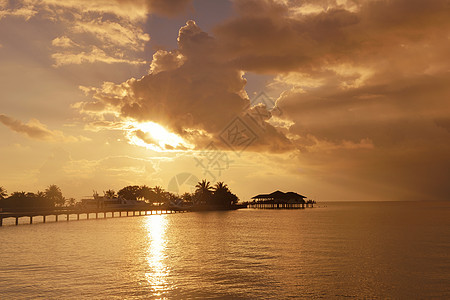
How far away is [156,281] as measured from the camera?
27078 millimetres

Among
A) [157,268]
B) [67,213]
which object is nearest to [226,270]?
[157,268]

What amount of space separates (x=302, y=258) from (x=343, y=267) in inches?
206

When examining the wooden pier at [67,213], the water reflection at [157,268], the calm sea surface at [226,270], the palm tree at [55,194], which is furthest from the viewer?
the palm tree at [55,194]

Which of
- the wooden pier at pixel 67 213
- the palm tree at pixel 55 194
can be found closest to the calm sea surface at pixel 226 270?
the wooden pier at pixel 67 213

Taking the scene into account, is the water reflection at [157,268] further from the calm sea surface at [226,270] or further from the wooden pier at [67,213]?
the wooden pier at [67,213]

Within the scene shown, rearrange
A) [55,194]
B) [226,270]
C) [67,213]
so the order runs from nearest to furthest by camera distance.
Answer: [226,270]
[67,213]
[55,194]

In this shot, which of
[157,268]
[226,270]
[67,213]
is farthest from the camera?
[67,213]

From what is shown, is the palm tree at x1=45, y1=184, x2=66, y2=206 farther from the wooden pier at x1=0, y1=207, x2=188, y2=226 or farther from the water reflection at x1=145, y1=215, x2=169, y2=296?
the water reflection at x1=145, y1=215, x2=169, y2=296

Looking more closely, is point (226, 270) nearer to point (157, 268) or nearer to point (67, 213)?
point (157, 268)

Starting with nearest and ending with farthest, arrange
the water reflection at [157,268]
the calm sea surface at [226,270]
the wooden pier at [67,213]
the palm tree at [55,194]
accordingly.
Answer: the calm sea surface at [226,270] → the water reflection at [157,268] → the wooden pier at [67,213] → the palm tree at [55,194]

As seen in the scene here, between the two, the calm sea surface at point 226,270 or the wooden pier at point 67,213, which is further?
the wooden pier at point 67,213

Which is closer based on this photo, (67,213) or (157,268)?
(157,268)

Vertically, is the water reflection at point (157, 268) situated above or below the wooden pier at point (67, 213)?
below

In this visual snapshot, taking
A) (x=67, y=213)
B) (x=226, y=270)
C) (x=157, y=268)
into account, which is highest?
(x=67, y=213)
